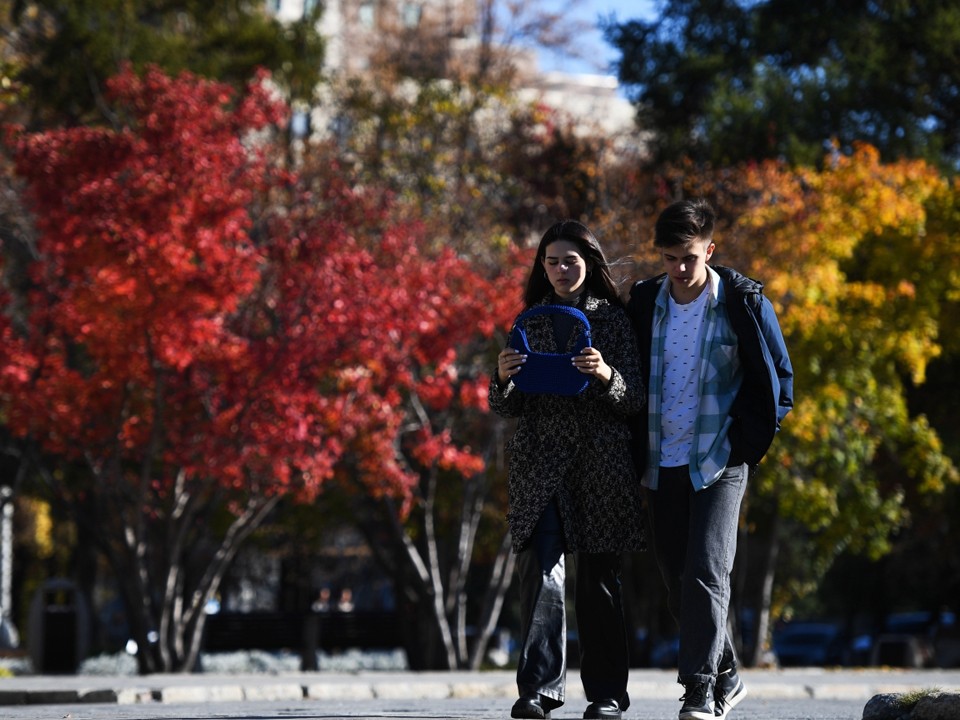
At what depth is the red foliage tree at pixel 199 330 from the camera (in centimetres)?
1593

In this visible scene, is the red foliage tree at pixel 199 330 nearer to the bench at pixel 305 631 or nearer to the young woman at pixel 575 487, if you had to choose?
the bench at pixel 305 631

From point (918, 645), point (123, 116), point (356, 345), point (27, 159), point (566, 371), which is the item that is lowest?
point (918, 645)

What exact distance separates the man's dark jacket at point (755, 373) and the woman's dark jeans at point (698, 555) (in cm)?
13

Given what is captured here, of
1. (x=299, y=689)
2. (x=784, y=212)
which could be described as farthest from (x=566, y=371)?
(x=784, y=212)

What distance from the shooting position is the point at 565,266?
256 inches

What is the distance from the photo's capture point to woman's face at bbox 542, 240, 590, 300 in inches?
256

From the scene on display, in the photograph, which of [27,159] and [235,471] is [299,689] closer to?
[235,471]

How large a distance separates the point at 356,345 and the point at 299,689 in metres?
5.04

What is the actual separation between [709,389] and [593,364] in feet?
1.52

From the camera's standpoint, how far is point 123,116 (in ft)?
82.5

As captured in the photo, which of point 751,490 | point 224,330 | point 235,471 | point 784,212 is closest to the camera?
point 235,471

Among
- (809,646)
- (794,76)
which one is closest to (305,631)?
(794,76)

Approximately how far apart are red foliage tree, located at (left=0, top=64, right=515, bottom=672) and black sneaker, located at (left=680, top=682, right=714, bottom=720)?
407 inches

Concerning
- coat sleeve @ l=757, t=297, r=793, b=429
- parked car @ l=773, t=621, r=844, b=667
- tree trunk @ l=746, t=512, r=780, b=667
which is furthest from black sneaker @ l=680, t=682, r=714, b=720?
parked car @ l=773, t=621, r=844, b=667
